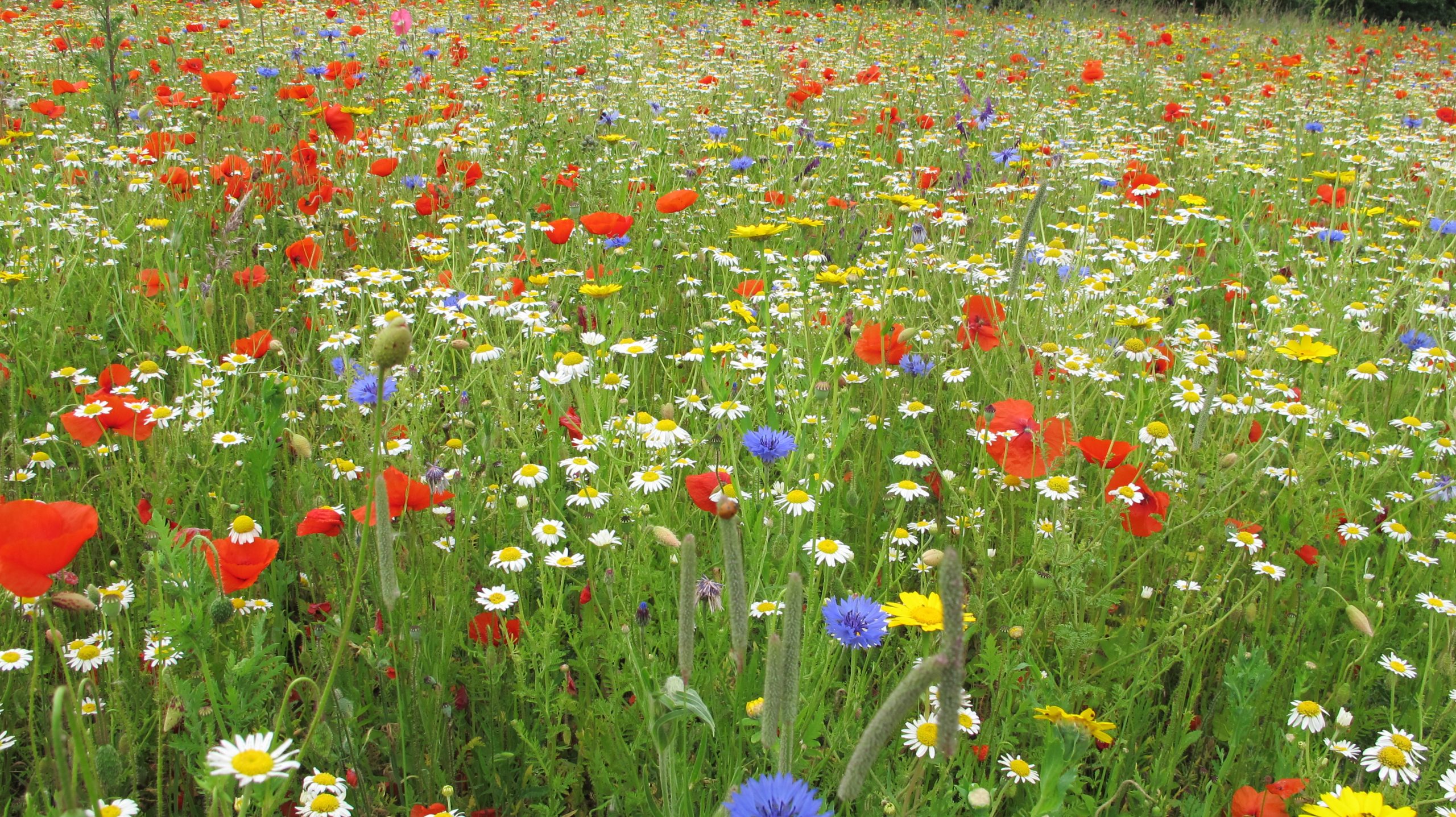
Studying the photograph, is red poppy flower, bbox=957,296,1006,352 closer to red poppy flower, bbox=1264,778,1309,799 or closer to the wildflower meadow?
the wildflower meadow

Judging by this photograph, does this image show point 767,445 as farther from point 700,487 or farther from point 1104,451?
point 1104,451

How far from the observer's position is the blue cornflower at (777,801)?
89cm

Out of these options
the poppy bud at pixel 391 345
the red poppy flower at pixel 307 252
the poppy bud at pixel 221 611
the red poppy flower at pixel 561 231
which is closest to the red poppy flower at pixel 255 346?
the red poppy flower at pixel 307 252

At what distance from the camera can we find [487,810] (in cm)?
147

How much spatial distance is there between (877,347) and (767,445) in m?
0.65

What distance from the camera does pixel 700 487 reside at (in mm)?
1698

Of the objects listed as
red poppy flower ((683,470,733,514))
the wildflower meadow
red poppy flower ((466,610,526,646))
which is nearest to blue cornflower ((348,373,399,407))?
the wildflower meadow

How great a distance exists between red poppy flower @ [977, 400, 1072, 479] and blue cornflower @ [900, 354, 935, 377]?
0.53 metres

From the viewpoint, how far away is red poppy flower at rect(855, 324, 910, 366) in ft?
7.72

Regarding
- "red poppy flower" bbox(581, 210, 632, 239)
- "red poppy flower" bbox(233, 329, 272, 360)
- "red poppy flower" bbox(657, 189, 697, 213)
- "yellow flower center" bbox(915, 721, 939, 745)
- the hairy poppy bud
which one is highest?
"red poppy flower" bbox(657, 189, 697, 213)

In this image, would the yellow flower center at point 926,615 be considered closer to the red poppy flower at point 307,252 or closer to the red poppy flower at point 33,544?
the red poppy flower at point 33,544

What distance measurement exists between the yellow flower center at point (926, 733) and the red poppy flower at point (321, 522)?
985 mm

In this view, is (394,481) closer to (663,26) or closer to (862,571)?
(862,571)

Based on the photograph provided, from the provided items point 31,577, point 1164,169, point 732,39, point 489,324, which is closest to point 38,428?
point 489,324
